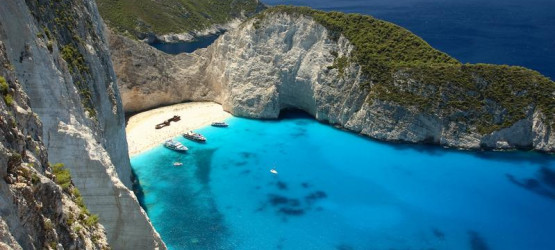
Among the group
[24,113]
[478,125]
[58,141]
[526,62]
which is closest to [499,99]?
[478,125]

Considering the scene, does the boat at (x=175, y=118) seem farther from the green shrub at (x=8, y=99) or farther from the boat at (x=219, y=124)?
the green shrub at (x=8, y=99)

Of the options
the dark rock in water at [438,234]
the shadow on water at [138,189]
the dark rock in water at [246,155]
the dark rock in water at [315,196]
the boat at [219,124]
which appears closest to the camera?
the dark rock in water at [438,234]

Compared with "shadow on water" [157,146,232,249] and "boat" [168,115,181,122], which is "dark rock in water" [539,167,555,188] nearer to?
"shadow on water" [157,146,232,249]

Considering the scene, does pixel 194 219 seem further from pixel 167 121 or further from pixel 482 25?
pixel 482 25

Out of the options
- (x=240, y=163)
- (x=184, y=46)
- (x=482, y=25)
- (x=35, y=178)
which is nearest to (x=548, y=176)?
(x=240, y=163)

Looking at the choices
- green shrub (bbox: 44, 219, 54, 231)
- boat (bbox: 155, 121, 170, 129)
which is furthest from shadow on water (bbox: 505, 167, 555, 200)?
green shrub (bbox: 44, 219, 54, 231)

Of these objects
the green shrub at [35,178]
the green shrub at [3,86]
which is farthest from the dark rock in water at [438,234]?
the green shrub at [3,86]
